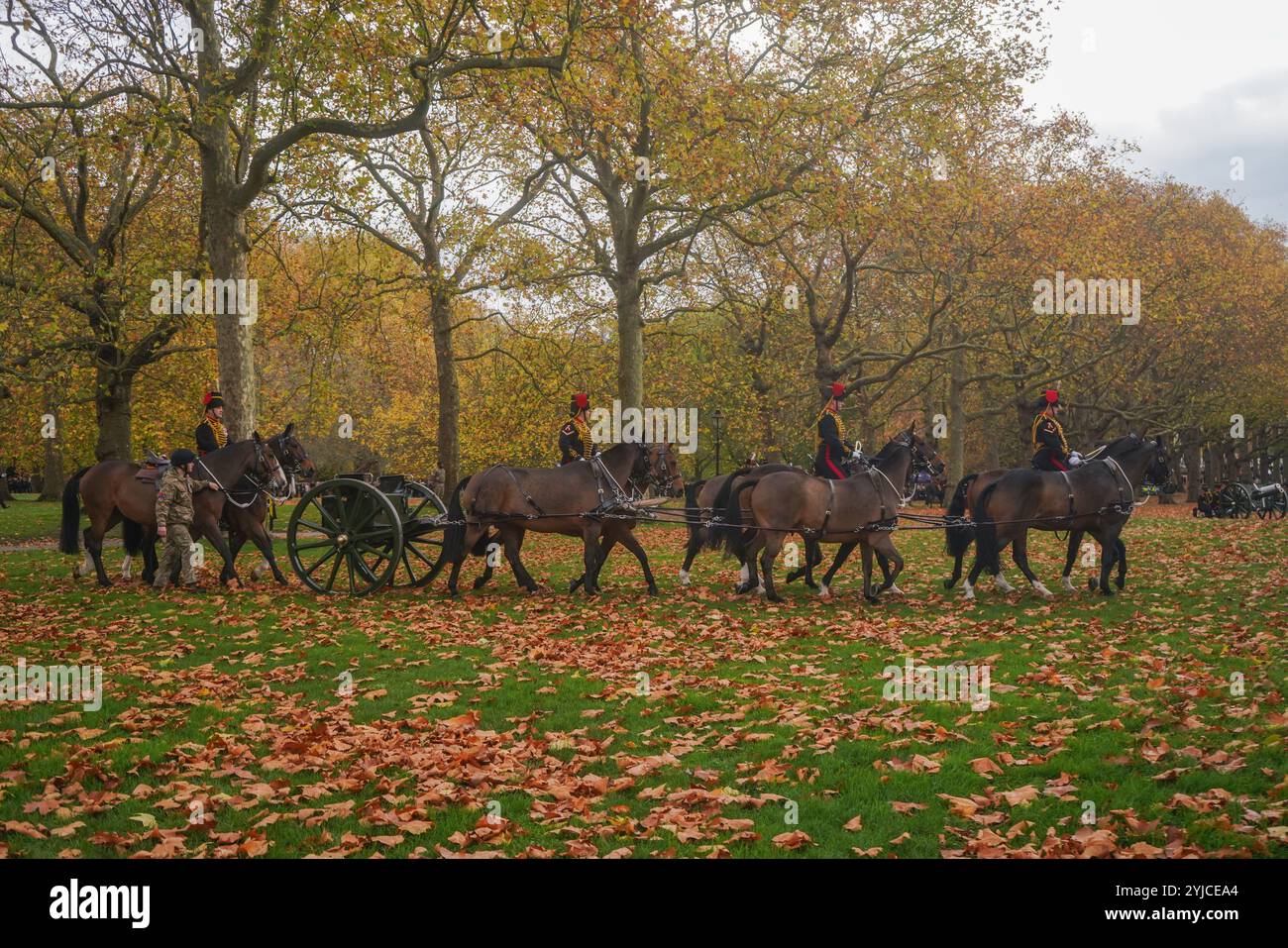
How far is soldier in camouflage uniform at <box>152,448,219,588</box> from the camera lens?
580 inches

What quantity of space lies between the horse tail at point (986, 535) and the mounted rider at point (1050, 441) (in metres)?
1.60

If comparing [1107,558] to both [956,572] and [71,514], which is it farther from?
[71,514]

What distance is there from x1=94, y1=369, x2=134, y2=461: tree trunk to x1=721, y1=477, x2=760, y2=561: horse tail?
59.3ft

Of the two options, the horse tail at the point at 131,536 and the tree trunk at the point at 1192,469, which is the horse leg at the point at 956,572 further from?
the tree trunk at the point at 1192,469

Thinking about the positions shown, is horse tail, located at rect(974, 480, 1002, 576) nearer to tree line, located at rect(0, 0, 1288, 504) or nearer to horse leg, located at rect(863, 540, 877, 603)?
horse leg, located at rect(863, 540, 877, 603)

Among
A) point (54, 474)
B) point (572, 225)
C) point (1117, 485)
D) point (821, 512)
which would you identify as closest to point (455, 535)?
point (821, 512)

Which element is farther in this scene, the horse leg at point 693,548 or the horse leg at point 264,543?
the horse leg at point 693,548

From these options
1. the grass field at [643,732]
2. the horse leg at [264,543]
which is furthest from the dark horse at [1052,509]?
the horse leg at [264,543]

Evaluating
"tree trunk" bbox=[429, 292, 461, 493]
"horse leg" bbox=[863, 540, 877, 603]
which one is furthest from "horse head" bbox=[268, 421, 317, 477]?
"tree trunk" bbox=[429, 292, 461, 493]

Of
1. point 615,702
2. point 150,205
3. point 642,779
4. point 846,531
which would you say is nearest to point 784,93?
point 846,531

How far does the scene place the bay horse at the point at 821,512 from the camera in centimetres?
1480

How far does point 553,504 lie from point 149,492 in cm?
625

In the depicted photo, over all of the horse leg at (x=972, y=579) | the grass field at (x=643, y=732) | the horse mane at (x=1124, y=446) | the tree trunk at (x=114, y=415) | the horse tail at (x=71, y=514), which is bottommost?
the grass field at (x=643, y=732)

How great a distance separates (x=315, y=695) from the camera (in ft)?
30.1
